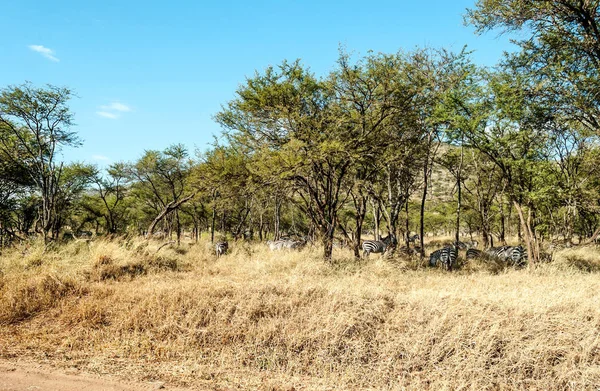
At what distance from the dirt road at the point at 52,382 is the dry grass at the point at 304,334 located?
0.87 feet

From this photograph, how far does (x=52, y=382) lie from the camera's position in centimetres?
476

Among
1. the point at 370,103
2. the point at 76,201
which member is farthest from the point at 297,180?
the point at 76,201

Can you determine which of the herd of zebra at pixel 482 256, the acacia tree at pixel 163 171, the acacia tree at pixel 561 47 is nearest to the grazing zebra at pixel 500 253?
the herd of zebra at pixel 482 256

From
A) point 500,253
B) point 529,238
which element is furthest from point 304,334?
point 500,253

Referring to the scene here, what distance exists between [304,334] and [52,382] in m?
3.74

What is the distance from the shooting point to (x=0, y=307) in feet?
23.0

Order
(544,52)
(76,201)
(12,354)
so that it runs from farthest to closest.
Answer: (76,201) → (544,52) → (12,354)

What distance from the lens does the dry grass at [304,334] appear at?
5.26 m

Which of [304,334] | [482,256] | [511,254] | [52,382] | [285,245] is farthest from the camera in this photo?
[285,245]

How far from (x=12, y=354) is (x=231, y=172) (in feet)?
30.0

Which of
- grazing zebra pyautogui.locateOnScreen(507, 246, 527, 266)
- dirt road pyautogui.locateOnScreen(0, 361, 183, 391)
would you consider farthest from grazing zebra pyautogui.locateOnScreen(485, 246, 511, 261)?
dirt road pyautogui.locateOnScreen(0, 361, 183, 391)

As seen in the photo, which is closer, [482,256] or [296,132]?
[296,132]

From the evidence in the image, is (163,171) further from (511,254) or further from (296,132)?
(511,254)

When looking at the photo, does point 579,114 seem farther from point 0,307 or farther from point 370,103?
point 0,307
